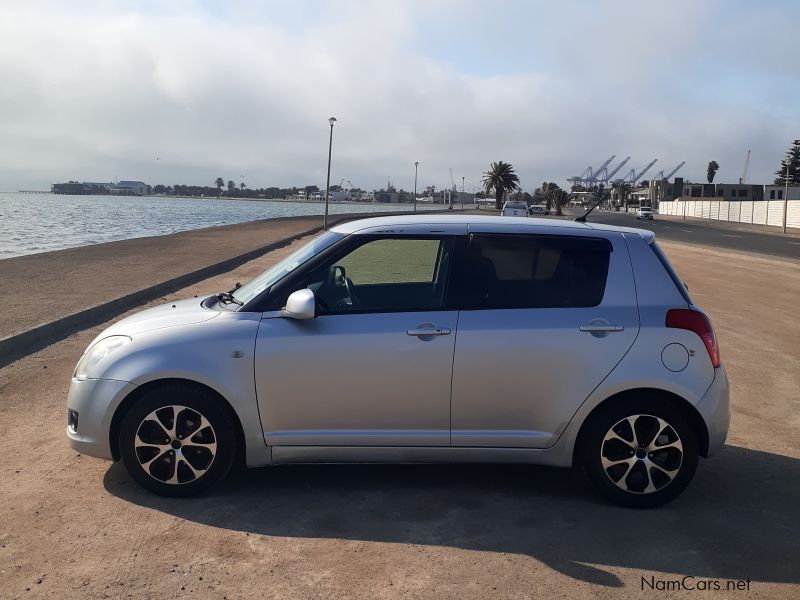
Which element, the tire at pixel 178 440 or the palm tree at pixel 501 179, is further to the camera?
the palm tree at pixel 501 179

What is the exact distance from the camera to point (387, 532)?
4.18 m

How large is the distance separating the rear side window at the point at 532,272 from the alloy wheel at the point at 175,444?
1707 millimetres

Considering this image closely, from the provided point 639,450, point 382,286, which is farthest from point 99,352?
point 639,450

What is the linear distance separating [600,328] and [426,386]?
3.54 ft

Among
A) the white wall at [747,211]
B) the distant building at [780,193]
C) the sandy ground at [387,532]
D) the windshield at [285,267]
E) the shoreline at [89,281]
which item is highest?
the distant building at [780,193]

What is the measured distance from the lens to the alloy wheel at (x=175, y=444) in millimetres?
4473

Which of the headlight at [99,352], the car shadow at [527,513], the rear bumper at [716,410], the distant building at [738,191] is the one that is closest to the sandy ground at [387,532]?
the car shadow at [527,513]

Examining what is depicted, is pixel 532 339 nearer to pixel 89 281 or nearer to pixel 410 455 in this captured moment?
pixel 410 455

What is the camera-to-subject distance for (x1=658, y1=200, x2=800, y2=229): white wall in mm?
61856

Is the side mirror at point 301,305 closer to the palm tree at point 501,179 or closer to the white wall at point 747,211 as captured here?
the white wall at point 747,211

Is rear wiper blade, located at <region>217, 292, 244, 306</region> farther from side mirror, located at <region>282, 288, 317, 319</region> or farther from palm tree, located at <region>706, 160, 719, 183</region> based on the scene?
palm tree, located at <region>706, 160, 719, 183</region>

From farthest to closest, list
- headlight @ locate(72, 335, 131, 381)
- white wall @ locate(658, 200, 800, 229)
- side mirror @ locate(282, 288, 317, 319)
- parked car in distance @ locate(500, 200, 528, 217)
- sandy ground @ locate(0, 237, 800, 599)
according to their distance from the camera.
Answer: white wall @ locate(658, 200, 800, 229)
parked car in distance @ locate(500, 200, 528, 217)
headlight @ locate(72, 335, 131, 381)
side mirror @ locate(282, 288, 317, 319)
sandy ground @ locate(0, 237, 800, 599)

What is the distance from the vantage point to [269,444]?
178 inches

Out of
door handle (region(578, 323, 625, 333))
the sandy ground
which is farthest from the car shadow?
door handle (region(578, 323, 625, 333))
